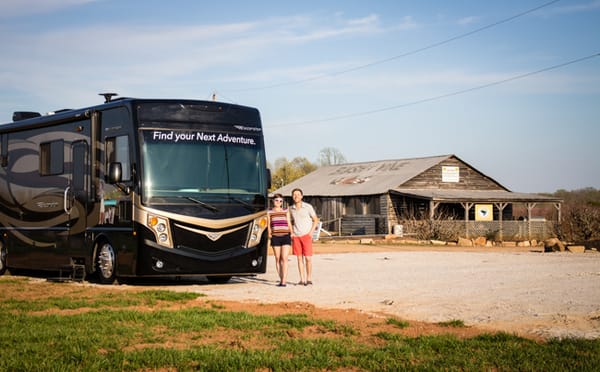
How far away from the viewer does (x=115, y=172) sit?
1597 centimetres

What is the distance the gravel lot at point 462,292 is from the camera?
35.8 feet

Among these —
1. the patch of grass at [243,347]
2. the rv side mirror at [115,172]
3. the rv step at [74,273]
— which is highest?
the rv side mirror at [115,172]

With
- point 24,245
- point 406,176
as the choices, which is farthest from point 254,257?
point 406,176

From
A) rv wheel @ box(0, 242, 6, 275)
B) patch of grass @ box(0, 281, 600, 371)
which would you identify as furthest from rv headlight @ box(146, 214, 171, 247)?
rv wheel @ box(0, 242, 6, 275)

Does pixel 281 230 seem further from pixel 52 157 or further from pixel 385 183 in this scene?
pixel 385 183

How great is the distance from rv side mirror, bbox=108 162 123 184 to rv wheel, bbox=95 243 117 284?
5.30ft

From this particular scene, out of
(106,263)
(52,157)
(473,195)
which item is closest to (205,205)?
(106,263)

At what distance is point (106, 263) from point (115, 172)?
2202 millimetres

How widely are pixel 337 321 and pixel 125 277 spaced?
23.7ft

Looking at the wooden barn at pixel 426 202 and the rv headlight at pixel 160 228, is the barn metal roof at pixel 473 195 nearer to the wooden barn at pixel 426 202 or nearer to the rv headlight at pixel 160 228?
the wooden barn at pixel 426 202

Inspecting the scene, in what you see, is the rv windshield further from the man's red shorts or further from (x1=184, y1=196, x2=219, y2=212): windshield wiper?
the man's red shorts

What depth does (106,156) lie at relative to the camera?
17.0 metres

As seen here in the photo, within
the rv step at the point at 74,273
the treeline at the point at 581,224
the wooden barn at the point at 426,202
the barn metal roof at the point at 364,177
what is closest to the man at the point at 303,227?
the rv step at the point at 74,273

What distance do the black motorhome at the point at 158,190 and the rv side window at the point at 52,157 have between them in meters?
0.04
